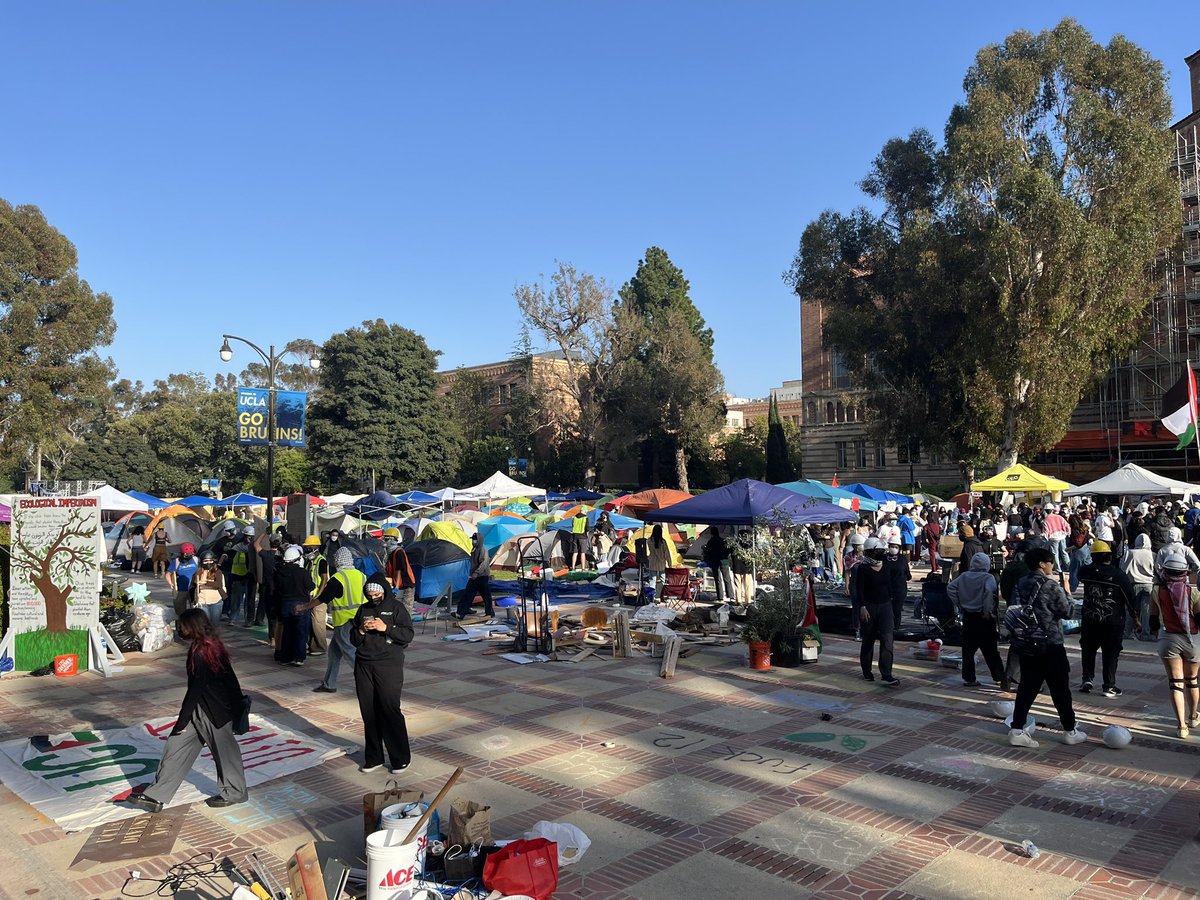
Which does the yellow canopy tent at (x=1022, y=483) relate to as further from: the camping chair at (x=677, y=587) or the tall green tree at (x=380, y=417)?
the tall green tree at (x=380, y=417)

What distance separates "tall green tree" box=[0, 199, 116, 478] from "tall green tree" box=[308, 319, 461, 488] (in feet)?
56.8

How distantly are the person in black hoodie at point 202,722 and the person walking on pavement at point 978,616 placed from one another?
7.50 m

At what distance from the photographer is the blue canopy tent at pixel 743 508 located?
14258mm

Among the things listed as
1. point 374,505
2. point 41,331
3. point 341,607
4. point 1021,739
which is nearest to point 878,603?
point 1021,739

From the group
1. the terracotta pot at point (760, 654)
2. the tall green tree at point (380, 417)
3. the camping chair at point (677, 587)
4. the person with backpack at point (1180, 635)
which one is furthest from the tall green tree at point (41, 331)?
the person with backpack at point (1180, 635)

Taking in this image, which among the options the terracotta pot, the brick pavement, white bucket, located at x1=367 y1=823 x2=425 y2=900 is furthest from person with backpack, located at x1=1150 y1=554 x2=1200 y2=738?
white bucket, located at x1=367 y1=823 x2=425 y2=900

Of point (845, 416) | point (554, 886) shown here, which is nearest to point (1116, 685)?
point (554, 886)

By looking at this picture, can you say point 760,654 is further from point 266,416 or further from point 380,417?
point 380,417

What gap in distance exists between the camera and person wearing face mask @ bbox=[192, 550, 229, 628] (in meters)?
14.1

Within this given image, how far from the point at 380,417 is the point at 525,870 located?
52944mm

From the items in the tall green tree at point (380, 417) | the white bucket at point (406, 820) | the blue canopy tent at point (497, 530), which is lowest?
the white bucket at point (406, 820)

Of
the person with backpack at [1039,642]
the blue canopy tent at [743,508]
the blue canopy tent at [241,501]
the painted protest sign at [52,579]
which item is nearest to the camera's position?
the person with backpack at [1039,642]

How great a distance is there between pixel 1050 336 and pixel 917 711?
79.7 feet

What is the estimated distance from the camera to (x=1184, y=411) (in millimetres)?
19984
